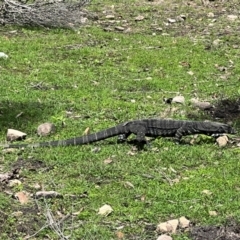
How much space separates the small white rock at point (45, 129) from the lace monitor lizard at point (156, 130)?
2.04 feet

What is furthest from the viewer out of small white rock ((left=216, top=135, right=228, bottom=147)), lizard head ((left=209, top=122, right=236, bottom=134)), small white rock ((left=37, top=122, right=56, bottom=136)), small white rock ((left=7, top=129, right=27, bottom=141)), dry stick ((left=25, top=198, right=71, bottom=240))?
small white rock ((left=37, top=122, right=56, bottom=136))

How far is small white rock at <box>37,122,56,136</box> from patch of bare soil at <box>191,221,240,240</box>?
3346 millimetres

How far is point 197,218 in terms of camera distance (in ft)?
20.4

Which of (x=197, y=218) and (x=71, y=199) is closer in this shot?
(x=197, y=218)

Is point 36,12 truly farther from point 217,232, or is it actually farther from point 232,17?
point 232,17

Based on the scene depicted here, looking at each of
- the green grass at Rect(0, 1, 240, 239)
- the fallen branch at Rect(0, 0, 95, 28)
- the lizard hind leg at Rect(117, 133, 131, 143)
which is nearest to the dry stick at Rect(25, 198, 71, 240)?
the green grass at Rect(0, 1, 240, 239)

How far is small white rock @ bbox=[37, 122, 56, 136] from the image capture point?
8734mm

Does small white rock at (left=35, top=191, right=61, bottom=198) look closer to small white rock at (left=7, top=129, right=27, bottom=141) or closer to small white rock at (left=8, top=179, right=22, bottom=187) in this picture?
small white rock at (left=8, top=179, right=22, bottom=187)

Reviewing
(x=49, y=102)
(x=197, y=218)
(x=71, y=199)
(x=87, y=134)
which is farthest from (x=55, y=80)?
(x=197, y=218)

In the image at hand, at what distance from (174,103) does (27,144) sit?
9.36ft

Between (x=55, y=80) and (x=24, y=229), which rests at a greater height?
(x=24, y=229)

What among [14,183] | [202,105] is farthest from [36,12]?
[14,183]

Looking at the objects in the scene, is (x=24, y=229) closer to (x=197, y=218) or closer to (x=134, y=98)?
(x=197, y=218)

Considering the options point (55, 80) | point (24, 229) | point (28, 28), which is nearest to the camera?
point (24, 229)
